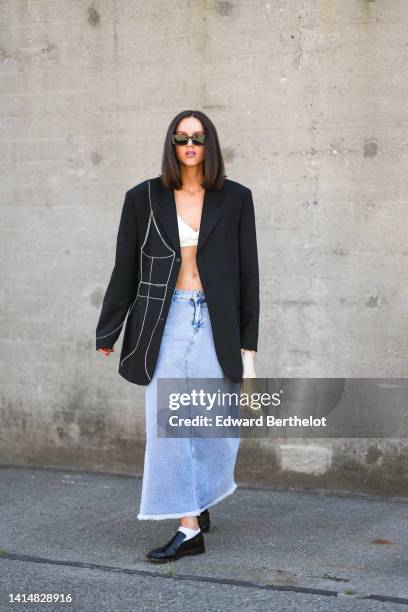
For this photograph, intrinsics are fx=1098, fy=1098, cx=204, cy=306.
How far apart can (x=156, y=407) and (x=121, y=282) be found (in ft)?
1.99

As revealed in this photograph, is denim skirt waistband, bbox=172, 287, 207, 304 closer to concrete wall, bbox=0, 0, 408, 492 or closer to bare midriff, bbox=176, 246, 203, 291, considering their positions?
bare midriff, bbox=176, 246, 203, 291

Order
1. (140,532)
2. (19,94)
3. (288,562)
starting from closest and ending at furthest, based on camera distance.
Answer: (288,562), (140,532), (19,94)

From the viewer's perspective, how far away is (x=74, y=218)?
6934 millimetres

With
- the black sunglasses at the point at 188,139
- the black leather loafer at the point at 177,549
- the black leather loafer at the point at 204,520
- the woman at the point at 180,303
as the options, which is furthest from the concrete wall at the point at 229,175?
the black leather loafer at the point at 177,549

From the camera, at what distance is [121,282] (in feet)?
16.8

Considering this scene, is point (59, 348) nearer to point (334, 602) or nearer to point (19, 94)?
point (19, 94)

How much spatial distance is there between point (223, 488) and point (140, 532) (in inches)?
23.6

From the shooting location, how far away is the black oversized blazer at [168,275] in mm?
5031

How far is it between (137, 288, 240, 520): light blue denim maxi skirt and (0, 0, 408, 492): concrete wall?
4.72ft

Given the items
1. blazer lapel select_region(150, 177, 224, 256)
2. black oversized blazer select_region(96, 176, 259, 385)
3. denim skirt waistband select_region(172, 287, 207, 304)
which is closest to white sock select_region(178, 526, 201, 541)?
black oversized blazer select_region(96, 176, 259, 385)

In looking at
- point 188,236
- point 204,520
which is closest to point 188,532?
point 204,520

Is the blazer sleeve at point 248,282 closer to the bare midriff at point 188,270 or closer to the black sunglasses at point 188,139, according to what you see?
the bare midriff at point 188,270

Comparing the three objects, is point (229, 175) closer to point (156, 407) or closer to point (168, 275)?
point (168, 275)

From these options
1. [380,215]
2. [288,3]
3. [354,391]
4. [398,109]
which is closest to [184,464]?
[354,391]
